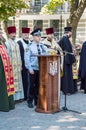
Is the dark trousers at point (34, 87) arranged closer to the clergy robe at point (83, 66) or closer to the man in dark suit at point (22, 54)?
the man in dark suit at point (22, 54)

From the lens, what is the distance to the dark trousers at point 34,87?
11.7 metres

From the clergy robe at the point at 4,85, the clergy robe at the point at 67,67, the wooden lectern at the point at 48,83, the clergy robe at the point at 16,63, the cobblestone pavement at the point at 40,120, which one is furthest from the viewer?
the clergy robe at the point at 67,67

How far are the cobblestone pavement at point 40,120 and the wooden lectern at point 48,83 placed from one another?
231mm

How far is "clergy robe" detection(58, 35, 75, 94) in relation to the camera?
14570 millimetres

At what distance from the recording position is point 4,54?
442 inches

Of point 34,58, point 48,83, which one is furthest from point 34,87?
point 48,83

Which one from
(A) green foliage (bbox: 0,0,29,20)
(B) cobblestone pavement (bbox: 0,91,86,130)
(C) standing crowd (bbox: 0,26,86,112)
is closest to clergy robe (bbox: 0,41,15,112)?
(C) standing crowd (bbox: 0,26,86,112)

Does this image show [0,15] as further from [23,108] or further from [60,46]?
[23,108]

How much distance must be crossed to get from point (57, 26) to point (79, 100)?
3581 centimetres

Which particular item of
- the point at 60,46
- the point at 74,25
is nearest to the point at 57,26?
the point at 74,25

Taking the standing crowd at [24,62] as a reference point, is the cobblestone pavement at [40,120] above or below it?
below

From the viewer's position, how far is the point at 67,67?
48.6ft

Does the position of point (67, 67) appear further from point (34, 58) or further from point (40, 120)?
point (40, 120)

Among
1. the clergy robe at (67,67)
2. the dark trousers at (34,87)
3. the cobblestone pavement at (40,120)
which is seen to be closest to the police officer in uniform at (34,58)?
the dark trousers at (34,87)
